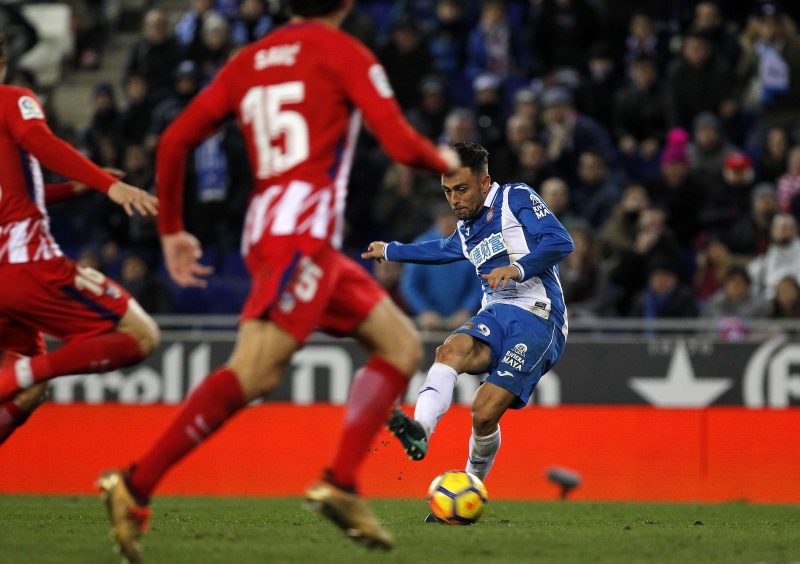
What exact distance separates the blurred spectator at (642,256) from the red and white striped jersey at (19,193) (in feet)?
25.6

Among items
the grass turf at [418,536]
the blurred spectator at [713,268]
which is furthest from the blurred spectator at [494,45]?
the grass turf at [418,536]

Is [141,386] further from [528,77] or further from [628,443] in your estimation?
[528,77]

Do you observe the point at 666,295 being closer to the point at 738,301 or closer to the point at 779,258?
the point at 738,301

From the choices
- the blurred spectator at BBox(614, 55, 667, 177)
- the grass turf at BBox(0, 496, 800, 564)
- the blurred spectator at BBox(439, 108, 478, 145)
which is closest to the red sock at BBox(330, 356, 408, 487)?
the grass turf at BBox(0, 496, 800, 564)

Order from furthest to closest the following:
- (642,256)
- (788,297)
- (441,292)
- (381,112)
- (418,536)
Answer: (642,256), (441,292), (788,297), (418,536), (381,112)

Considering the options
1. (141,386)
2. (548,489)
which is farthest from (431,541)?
(141,386)

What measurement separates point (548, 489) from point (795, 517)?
316 cm

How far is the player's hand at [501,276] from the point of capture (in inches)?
286

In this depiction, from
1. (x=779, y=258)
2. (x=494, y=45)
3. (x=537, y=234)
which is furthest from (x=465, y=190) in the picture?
(x=494, y=45)

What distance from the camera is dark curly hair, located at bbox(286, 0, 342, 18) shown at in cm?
568

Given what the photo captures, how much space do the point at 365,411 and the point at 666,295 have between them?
8.20 metres

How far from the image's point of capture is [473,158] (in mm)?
8336

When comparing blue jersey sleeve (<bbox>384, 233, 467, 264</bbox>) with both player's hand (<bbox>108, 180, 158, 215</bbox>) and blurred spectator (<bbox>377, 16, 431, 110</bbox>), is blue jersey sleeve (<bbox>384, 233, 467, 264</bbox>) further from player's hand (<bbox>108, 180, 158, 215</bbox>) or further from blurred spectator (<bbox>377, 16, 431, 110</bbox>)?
blurred spectator (<bbox>377, 16, 431, 110</bbox>)

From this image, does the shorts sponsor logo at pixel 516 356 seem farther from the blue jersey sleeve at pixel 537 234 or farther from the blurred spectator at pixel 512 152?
the blurred spectator at pixel 512 152
